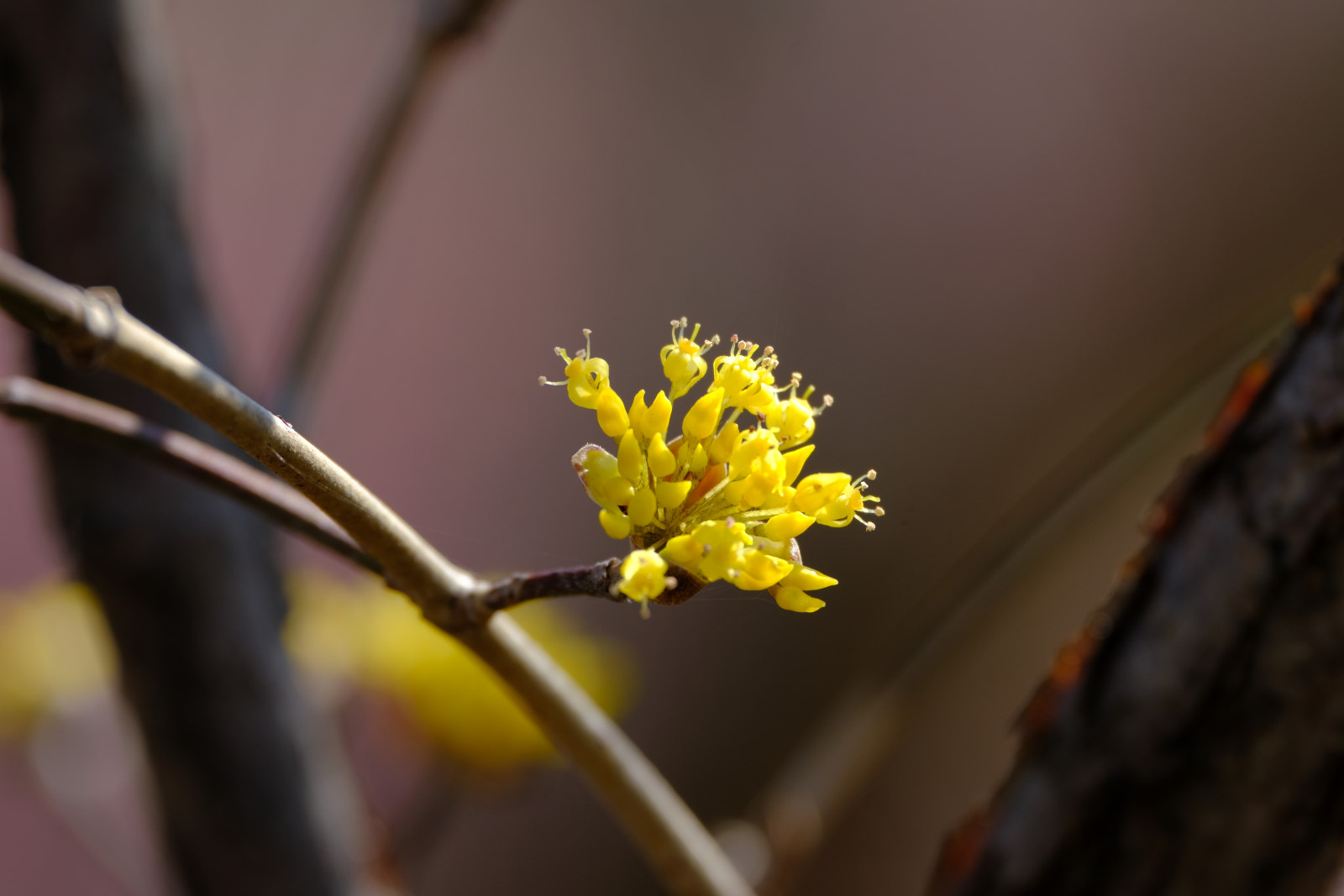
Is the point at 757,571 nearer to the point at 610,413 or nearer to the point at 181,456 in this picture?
the point at 610,413

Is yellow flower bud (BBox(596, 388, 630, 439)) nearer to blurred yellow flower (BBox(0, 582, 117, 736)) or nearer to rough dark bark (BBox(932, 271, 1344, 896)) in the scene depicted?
rough dark bark (BBox(932, 271, 1344, 896))

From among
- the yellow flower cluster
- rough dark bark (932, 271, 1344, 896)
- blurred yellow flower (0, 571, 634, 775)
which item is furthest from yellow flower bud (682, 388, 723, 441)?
blurred yellow flower (0, 571, 634, 775)

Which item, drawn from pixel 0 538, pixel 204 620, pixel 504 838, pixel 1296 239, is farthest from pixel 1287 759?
pixel 0 538

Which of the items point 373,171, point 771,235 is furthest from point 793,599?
point 771,235

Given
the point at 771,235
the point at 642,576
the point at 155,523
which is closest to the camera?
the point at 642,576

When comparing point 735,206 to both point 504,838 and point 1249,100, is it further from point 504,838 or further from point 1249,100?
point 504,838

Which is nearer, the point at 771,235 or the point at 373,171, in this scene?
the point at 373,171

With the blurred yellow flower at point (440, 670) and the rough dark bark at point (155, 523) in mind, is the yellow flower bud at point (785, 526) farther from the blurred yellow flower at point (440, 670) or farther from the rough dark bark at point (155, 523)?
the blurred yellow flower at point (440, 670)
